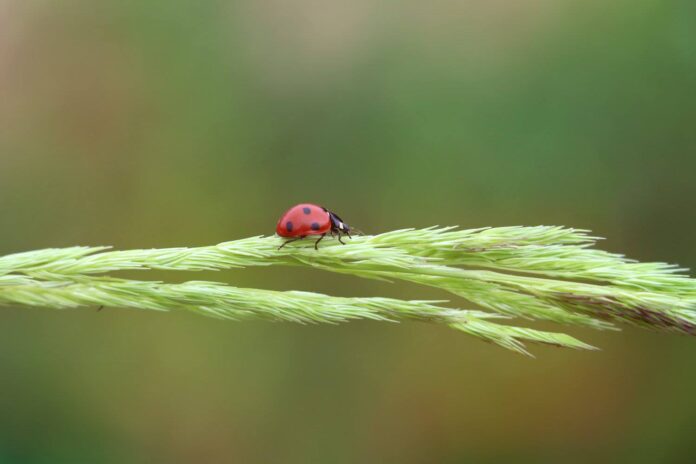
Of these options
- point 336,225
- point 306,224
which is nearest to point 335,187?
point 336,225

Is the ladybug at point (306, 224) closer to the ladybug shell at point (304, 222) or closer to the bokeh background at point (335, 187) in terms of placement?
the ladybug shell at point (304, 222)

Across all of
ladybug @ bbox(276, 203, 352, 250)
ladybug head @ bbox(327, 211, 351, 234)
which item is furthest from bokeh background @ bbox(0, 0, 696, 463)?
ladybug @ bbox(276, 203, 352, 250)

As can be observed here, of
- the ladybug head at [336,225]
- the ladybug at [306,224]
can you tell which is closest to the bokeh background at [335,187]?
the ladybug head at [336,225]

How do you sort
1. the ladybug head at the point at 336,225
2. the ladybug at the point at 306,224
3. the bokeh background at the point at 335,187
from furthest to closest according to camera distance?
the bokeh background at the point at 335,187 → the ladybug head at the point at 336,225 → the ladybug at the point at 306,224

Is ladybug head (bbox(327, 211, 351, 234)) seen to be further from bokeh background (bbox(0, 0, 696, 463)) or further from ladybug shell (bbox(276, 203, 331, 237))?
bokeh background (bbox(0, 0, 696, 463))

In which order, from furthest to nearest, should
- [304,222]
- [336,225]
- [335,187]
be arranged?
[335,187]
[336,225]
[304,222]

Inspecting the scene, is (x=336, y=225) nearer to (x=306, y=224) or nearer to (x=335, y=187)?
(x=306, y=224)

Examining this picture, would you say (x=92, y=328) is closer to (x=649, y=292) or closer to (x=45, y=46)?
(x=45, y=46)
